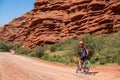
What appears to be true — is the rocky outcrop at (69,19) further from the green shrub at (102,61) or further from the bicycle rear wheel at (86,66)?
the bicycle rear wheel at (86,66)

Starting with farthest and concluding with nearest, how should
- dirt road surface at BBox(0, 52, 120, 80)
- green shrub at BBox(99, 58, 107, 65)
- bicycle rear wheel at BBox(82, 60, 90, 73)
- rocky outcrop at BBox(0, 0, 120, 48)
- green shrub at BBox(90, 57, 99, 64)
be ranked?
rocky outcrop at BBox(0, 0, 120, 48), green shrub at BBox(90, 57, 99, 64), green shrub at BBox(99, 58, 107, 65), bicycle rear wheel at BBox(82, 60, 90, 73), dirt road surface at BBox(0, 52, 120, 80)

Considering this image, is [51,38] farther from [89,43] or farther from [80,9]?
[89,43]

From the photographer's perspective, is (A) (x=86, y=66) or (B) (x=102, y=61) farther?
(B) (x=102, y=61)

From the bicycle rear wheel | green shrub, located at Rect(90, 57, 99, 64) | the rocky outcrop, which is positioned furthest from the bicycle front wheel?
the rocky outcrop

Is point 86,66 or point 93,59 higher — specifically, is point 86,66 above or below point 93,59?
above

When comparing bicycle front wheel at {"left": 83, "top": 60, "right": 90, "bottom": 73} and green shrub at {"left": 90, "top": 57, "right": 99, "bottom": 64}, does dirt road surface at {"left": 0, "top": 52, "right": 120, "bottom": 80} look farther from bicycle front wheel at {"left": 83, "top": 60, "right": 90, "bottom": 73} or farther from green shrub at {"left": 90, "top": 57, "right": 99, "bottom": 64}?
green shrub at {"left": 90, "top": 57, "right": 99, "bottom": 64}

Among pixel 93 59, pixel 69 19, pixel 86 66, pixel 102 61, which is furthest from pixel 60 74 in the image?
pixel 69 19

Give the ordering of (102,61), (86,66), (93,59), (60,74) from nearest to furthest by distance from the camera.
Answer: (86,66)
(60,74)
(102,61)
(93,59)

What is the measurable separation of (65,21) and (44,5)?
10459mm

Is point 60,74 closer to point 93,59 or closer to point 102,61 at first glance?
point 102,61

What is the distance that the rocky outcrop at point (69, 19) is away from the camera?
56.0 m

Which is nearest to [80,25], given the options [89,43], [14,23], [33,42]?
[33,42]

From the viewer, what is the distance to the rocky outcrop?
184 ft

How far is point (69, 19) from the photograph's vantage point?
63.2 meters
